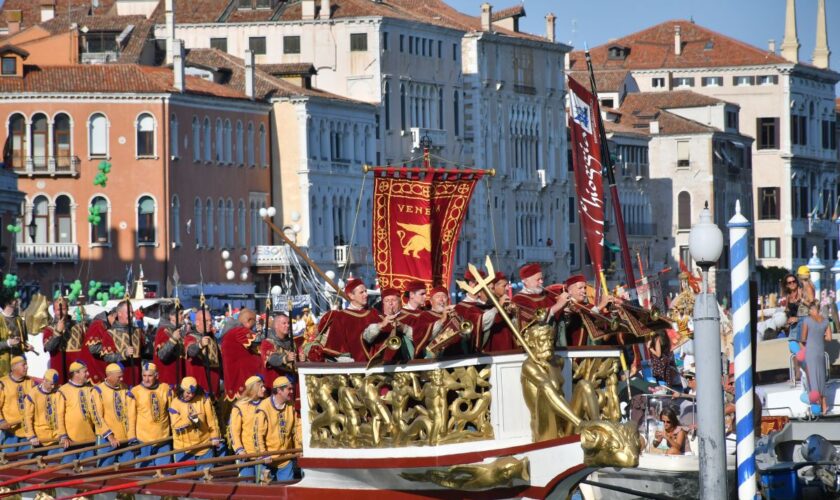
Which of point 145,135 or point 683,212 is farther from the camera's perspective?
point 683,212

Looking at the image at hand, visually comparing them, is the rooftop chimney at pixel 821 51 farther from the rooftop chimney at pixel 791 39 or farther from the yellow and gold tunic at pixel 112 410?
the yellow and gold tunic at pixel 112 410

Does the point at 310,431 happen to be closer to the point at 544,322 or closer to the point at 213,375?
the point at 544,322

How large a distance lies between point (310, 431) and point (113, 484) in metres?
4.02

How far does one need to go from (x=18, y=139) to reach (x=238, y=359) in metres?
49.2

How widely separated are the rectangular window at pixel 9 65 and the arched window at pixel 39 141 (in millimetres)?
1824

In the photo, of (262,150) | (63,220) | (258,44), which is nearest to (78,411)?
(63,220)

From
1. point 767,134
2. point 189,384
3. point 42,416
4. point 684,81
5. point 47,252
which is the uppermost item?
point 684,81

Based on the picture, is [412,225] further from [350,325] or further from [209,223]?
[209,223]

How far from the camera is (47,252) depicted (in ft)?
239

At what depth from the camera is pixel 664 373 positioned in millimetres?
36094

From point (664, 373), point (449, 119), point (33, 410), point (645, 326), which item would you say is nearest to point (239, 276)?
point (449, 119)

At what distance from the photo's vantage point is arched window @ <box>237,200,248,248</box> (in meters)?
80.6

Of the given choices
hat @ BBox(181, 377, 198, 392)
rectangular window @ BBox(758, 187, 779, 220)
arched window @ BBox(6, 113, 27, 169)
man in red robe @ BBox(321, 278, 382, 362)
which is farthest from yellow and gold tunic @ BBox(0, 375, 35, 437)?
rectangular window @ BBox(758, 187, 779, 220)

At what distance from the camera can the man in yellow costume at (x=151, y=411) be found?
26.9 meters
